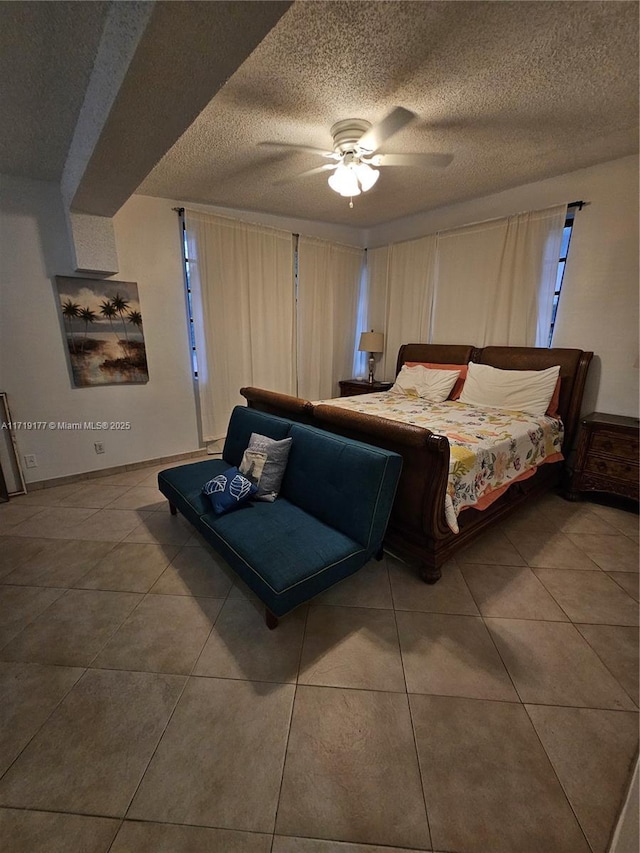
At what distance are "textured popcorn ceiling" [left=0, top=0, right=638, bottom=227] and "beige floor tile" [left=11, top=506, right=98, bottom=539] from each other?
2336 millimetres

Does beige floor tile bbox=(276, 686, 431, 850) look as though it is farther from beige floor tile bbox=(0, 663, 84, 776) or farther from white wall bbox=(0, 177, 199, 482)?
white wall bbox=(0, 177, 199, 482)

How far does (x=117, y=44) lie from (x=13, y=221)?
7.18 feet

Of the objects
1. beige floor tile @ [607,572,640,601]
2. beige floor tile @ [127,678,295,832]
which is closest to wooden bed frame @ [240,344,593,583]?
Answer: beige floor tile @ [607,572,640,601]

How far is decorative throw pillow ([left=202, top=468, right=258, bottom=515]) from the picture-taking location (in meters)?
1.94

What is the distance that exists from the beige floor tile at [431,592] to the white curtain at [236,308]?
2684 mm

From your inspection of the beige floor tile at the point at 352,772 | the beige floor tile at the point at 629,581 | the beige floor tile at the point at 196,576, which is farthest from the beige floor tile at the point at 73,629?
the beige floor tile at the point at 629,581

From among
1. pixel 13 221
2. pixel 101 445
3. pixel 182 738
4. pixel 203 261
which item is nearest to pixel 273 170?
pixel 203 261

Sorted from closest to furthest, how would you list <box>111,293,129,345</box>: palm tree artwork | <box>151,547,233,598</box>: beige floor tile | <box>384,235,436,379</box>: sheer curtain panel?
1. <box>151,547,233,598</box>: beige floor tile
2. <box>111,293,129,345</box>: palm tree artwork
3. <box>384,235,436,379</box>: sheer curtain panel

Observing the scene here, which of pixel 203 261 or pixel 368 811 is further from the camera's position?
pixel 203 261

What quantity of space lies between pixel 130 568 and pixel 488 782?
1.98m

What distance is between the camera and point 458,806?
103cm

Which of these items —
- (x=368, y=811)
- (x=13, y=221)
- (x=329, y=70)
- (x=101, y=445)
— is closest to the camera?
(x=368, y=811)

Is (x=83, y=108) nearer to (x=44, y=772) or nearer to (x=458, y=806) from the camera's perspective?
(x=44, y=772)

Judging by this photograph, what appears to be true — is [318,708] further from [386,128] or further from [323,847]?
[386,128]
